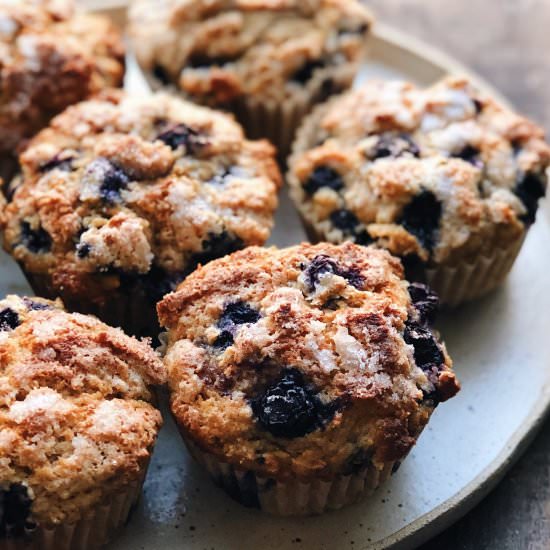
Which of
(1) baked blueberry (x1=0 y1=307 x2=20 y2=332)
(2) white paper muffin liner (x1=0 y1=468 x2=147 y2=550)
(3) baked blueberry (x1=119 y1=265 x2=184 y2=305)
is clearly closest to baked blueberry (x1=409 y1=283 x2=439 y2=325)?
(3) baked blueberry (x1=119 y1=265 x2=184 y2=305)

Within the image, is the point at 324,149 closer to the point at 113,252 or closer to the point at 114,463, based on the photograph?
the point at 113,252

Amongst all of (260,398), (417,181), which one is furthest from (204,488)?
(417,181)

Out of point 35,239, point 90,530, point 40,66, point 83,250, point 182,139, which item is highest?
point 182,139

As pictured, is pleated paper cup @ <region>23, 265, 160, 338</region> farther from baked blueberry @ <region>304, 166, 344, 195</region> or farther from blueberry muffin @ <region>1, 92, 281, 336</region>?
baked blueberry @ <region>304, 166, 344, 195</region>

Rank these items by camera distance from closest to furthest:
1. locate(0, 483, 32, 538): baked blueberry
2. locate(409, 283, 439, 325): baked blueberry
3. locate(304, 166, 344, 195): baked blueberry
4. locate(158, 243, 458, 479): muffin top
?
locate(0, 483, 32, 538): baked blueberry, locate(158, 243, 458, 479): muffin top, locate(409, 283, 439, 325): baked blueberry, locate(304, 166, 344, 195): baked blueberry

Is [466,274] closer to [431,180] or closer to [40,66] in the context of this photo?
[431,180]

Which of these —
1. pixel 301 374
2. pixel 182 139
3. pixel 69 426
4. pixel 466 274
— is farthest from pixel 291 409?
pixel 182 139

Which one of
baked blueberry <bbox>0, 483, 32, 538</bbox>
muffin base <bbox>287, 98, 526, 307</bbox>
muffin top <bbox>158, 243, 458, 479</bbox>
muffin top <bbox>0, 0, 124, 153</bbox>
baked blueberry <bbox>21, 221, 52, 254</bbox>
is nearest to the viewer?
baked blueberry <bbox>0, 483, 32, 538</bbox>
